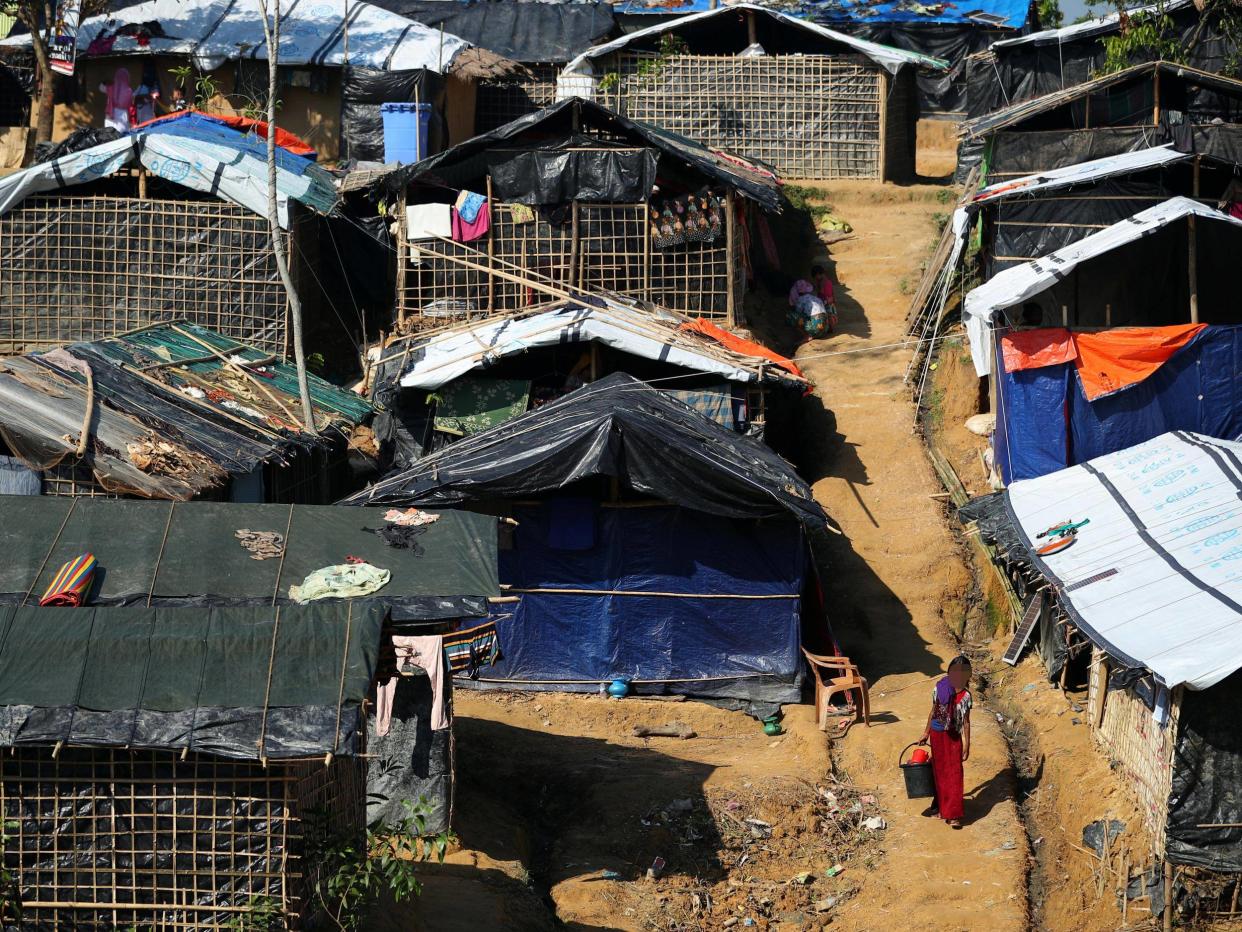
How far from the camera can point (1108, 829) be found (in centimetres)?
1197

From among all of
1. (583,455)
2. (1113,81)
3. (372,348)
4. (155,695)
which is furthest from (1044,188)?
(155,695)

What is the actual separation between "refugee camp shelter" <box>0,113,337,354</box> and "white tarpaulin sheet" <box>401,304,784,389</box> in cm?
296

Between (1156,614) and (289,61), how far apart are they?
54.4 feet

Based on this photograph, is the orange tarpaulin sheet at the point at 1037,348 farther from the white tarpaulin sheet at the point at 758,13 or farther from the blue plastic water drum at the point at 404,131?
the blue plastic water drum at the point at 404,131

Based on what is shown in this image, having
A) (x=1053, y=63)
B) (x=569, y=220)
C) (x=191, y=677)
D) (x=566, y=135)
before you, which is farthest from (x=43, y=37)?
(x=191, y=677)

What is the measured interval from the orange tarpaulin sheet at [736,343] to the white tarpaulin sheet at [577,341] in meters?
0.37

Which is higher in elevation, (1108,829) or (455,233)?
(455,233)

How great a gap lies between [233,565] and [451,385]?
7658mm

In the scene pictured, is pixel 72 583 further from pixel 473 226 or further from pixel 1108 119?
pixel 1108 119

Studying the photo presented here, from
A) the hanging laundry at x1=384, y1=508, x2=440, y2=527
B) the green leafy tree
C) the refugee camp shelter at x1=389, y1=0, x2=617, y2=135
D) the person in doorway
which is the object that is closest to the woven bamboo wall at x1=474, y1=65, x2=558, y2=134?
the refugee camp shelter at x1=389, y1=0, x2=617, y2=135

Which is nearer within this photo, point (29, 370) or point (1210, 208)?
point (29, 370)

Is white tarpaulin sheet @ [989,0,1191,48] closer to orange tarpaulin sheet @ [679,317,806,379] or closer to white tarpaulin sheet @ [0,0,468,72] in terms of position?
white tarpaulin sheet @ [0,0,468,72]

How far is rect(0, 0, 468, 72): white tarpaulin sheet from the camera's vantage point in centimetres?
2434

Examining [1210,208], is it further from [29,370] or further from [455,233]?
[29,370]
